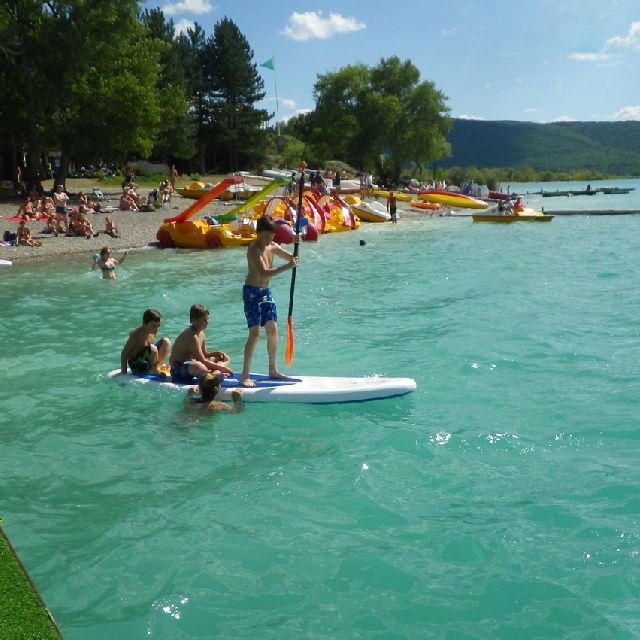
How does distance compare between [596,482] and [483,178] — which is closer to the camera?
[596,482]

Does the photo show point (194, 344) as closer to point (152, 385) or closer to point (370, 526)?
point (152, 385)

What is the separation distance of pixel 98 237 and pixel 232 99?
43.0 meters

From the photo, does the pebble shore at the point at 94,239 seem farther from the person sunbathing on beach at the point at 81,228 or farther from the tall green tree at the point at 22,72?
the tall green tree at the point at 22,72

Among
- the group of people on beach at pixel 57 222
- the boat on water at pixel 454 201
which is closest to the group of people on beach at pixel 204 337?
the group of people on beach at pixel 57 222

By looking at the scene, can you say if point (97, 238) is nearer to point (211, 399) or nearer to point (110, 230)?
point (110, 230)

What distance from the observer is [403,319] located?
13828mm

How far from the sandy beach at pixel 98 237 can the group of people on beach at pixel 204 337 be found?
14.1 m

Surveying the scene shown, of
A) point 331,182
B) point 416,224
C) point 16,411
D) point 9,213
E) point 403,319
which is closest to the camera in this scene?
point 16,411

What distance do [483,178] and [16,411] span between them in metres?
88.0

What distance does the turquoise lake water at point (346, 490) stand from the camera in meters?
4.70

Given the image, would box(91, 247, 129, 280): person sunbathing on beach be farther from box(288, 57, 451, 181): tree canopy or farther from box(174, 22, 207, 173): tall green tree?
box(288, 57, 451, 181): tree canopy

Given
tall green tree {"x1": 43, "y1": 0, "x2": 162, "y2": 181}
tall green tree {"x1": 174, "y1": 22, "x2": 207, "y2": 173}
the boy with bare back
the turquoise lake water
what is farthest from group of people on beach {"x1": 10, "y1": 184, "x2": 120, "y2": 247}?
tall green tree {"x1": 174, "y1": 22, "x2": 207, "y2": 173}

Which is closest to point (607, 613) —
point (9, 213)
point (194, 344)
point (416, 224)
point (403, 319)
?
point (194, 344)

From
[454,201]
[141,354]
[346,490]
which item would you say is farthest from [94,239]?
[454,201]
